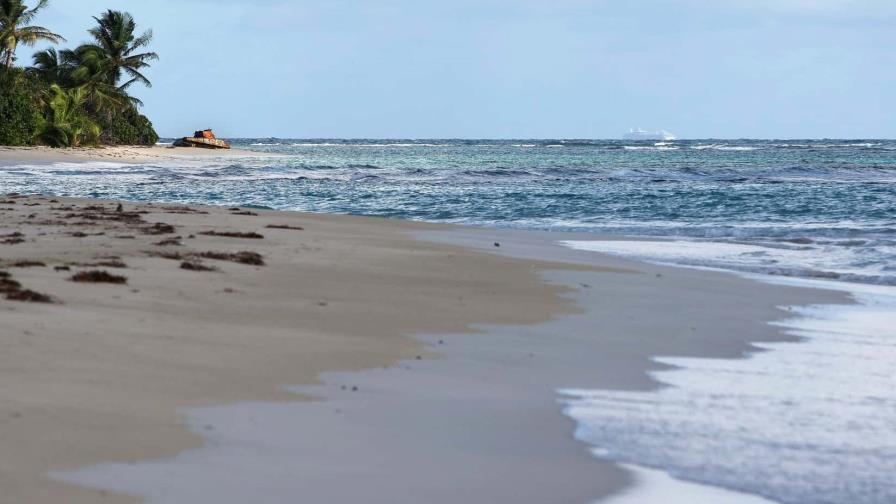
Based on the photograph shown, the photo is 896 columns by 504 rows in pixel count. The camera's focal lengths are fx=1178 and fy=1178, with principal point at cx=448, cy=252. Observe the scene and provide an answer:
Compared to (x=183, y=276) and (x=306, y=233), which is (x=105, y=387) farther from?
(x=306, y=233)

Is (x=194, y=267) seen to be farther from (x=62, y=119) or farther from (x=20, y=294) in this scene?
(x=62, y=119)

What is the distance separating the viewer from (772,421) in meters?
6.28

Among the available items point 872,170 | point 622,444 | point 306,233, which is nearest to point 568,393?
point 622,444

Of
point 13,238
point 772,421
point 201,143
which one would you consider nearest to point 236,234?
point 13,238

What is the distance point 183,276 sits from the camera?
10.7 metres

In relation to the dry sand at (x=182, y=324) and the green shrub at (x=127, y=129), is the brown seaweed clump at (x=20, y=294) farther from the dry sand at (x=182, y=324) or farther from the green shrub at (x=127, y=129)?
the green shrub at (x=127, y=129)

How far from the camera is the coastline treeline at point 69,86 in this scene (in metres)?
61.0

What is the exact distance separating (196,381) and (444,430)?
1533 millimetres

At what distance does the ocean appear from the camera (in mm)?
5559

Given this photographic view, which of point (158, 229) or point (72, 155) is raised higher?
point (158, 229)

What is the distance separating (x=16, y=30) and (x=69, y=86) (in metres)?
12.4

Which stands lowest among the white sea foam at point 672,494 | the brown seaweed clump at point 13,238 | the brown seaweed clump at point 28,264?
the brown seaweed clump at point 13,238

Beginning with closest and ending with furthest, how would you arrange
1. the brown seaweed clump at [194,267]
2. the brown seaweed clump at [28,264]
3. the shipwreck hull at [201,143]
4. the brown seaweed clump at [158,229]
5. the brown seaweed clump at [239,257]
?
the brown seaweed clump at [28,264] < the brown seaweed clump at [194,267] < the brown seaweed clump at [239,257] < the brown seaweed clump at [158,229] < the shipwreck hull at [201,143]

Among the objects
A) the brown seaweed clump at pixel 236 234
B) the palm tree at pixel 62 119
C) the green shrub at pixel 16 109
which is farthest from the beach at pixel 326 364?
the palm tree at pixel 62 119
